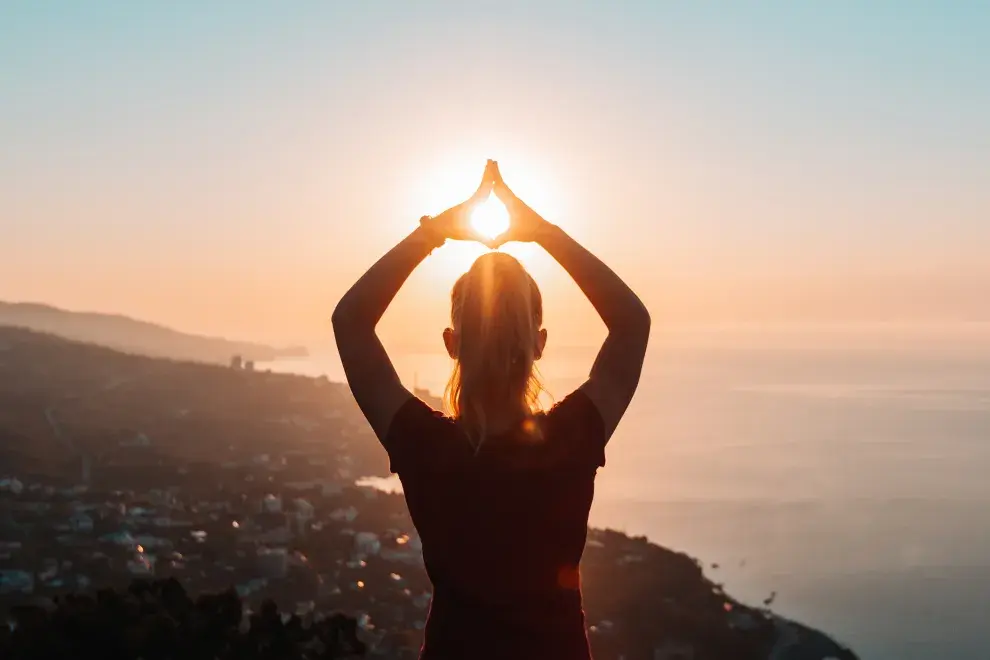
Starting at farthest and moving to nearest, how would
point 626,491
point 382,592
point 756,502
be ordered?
1. point 626,491
2. point 756,502
3. point 382,592

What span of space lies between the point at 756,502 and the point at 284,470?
31.0 metres

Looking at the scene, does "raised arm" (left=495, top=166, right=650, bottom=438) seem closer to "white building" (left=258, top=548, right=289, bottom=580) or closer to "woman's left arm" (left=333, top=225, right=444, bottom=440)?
"woman's left arm" (left=333, top=225, right=444, bottom=440)

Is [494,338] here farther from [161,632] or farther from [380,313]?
[161,632]

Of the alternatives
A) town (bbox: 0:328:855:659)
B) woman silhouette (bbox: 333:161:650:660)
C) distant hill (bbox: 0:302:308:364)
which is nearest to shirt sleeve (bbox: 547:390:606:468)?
Result: woman silhouette (bbox: 333:161:650:660)

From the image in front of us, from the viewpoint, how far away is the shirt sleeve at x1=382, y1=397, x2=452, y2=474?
1.54 metres

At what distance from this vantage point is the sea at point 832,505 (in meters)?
37.3

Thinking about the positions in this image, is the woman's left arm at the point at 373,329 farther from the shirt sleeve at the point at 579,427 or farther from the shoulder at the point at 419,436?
the shirt sleeve at the point at 579,427

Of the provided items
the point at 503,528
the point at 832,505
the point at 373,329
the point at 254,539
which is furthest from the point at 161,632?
the point at 832,505

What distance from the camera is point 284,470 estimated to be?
5572 centimetres

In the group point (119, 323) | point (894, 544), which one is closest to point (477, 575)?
point (894, 544)


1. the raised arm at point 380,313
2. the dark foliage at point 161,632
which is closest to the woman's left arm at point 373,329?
the raised arm at point 380,313

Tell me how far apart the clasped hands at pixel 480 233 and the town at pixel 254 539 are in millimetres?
18617

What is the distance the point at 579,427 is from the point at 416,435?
11.2 inches

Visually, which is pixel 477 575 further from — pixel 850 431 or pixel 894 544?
pixel 850 431
